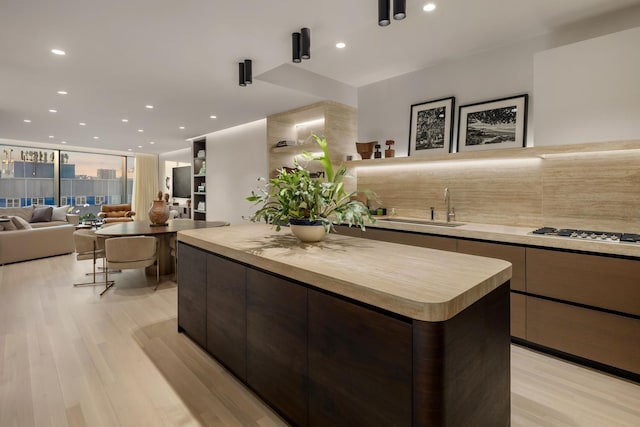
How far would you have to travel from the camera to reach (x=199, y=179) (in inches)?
327

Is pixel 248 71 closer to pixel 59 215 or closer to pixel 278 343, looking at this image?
pixel 278 343

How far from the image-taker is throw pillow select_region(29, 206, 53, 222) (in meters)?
7.36

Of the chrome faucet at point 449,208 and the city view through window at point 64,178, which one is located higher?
the city view through window at point 64,178

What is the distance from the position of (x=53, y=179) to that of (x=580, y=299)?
39.8ft

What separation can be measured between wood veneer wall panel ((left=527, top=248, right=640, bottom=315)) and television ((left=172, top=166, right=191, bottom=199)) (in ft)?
30.0

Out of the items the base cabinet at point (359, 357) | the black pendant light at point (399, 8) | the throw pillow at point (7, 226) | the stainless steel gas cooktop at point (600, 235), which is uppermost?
the black pendant light at point (399, 8)

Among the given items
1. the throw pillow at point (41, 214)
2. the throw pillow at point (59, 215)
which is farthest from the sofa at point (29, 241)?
the throw pillow at point (59, 215)

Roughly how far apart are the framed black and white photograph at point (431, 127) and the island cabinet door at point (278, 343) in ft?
8.90

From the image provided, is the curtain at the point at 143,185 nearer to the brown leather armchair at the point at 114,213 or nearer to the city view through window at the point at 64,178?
the city view through window at the point at 64,178

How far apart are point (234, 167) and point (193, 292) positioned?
4575 mm

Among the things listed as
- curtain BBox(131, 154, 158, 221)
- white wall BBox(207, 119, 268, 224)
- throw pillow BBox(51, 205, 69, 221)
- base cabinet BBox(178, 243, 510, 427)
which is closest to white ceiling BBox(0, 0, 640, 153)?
white wall BBox(207, 119, 268, 224)

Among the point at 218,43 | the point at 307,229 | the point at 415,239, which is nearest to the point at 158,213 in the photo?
the point at 218,43

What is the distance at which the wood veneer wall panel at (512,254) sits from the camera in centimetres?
248

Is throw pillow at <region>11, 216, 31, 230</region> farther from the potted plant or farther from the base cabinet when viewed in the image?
the potted plant
